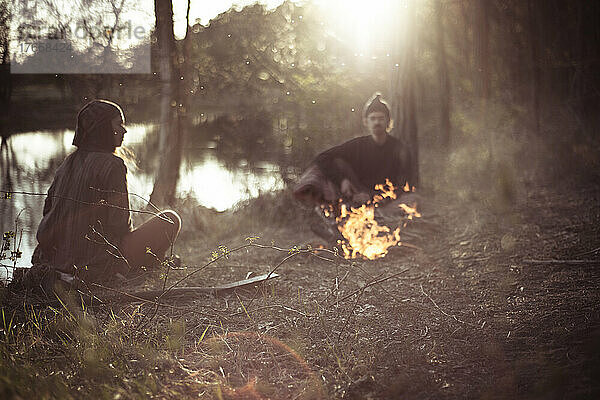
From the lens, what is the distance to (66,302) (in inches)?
167

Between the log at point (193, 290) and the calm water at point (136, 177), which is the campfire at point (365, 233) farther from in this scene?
the calm water at point (136, 177)

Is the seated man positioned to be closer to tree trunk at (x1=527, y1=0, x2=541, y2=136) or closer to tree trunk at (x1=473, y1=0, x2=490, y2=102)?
tree trunk at (x1=473, y1=0, x2=490, y2=102)

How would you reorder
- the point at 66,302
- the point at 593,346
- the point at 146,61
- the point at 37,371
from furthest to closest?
1. the point at 146,61
2. the point at 66,302
3. the point at 593,346
4. the point at 37,371

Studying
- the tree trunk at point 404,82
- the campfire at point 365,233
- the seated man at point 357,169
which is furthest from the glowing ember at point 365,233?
the tree trunk at point 404,82

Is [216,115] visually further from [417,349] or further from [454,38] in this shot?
[417,349]

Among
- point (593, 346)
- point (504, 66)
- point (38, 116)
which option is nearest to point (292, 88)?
point (504, 66)

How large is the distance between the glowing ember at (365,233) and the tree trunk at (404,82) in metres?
2.23

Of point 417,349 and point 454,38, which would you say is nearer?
point 417,349

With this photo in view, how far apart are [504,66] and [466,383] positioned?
452 inches

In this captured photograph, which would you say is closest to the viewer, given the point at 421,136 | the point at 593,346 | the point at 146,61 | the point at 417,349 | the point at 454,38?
the point at 593,346

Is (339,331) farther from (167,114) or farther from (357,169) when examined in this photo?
(167,114)

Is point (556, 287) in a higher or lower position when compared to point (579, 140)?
lower

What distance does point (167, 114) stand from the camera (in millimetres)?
7098

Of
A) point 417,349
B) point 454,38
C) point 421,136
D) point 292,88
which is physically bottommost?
point 417,349
